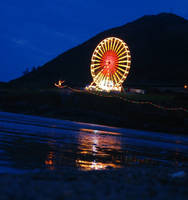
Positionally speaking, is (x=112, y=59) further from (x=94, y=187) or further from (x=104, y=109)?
(x=94, y=187)

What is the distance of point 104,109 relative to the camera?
75688 millimetres

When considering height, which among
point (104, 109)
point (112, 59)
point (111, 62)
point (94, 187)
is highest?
point (112, 59)

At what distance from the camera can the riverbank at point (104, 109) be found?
68.4 metres

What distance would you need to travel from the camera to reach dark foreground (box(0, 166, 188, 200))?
7730mm

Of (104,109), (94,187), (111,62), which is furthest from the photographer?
(111,62)

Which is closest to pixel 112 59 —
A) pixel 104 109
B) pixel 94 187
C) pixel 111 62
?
pixel 111 62

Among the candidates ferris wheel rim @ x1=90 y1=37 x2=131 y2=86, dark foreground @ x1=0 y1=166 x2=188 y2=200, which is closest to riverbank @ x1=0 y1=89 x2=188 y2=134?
ferris wheel rim @ x1=90 y1=37 x2=131 y2=86

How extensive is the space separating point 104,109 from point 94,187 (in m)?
66.8

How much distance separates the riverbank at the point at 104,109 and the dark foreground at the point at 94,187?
56088mm

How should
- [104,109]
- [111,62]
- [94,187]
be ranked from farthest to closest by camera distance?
[111,62]
[104,109]
[94,187]

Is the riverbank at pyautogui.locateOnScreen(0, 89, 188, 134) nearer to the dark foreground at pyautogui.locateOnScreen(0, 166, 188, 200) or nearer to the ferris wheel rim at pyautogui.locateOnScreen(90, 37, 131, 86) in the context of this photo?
the ferris wheel rim at pyautogui.locateOnScreen(90, 37, 131, 86)

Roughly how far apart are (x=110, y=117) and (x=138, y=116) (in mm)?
6034

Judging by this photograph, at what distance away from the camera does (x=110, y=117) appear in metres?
71.6

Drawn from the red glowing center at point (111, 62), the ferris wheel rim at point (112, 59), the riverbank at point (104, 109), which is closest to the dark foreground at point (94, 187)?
the riverbank at point (104, 109)
